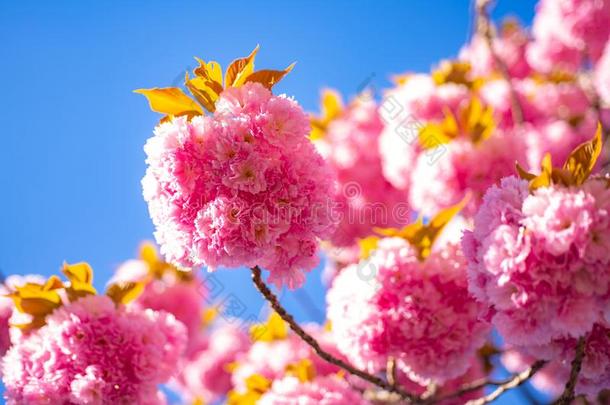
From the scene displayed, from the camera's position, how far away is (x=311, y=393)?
7.05ft

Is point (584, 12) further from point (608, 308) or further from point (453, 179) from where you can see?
point (608, 308)

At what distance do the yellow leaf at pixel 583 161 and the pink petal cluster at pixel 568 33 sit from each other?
2477 mm

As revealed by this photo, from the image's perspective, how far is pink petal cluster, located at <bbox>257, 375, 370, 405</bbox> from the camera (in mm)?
2100

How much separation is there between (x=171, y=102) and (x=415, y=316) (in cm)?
100

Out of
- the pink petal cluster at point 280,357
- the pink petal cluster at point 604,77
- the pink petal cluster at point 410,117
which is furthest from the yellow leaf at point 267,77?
the pink petal cluster at point 604,77

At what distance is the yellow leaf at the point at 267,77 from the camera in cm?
151

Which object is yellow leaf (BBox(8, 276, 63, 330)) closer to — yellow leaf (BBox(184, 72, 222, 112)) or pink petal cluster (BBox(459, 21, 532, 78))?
yellow leaf (BBox(184, 72, 222, 112))

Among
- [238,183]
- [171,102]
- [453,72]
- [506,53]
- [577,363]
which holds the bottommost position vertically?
[577,363]

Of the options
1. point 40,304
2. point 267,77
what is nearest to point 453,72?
point 267,77

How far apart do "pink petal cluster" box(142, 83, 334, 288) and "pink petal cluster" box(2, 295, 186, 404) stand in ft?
1.77

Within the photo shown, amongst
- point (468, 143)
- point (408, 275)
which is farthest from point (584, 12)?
point (408, 275)

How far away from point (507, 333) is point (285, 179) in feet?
2.17

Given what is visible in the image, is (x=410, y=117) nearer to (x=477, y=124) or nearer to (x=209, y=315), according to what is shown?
(x=477, y=124)

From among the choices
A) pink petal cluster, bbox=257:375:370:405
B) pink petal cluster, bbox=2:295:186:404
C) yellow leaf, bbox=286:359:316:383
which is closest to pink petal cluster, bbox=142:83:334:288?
pink petal cluster, bbox=2:295:186:404
